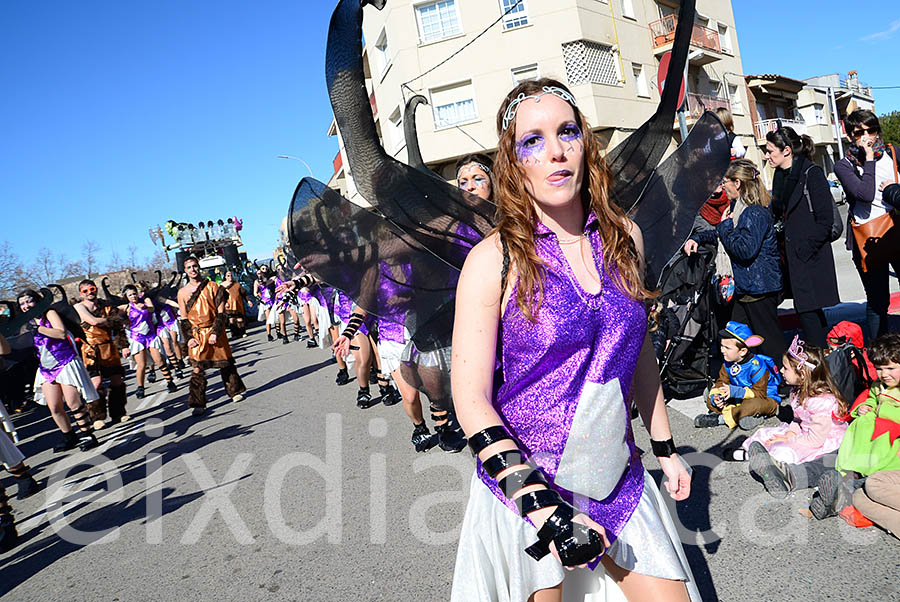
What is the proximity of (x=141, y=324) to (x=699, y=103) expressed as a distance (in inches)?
1045

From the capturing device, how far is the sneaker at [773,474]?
11.3 feet

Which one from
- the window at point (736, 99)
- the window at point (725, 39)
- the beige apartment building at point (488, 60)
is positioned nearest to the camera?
the beige apartment building at point (488, 60)

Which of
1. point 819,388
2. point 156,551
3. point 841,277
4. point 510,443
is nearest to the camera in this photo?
point 510,443

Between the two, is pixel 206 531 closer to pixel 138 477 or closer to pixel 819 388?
pixel 138 477

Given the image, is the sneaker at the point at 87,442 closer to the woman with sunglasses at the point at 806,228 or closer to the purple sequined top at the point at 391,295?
the purple sequined top at the point at 391,295

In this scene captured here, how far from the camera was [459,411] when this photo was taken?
5.19 ft

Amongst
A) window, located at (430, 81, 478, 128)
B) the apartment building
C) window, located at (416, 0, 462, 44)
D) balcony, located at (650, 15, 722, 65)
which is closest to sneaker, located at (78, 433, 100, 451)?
window, located at (430, 81, 478, 128)

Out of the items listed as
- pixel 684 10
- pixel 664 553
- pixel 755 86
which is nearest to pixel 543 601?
pixel 664 553

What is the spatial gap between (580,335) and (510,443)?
0.35 meters

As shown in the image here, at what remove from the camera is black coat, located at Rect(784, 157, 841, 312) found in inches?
176

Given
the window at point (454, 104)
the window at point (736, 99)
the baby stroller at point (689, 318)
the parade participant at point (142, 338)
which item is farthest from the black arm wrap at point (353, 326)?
A: the window at point (736, 99)

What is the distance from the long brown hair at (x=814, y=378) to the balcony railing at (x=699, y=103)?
25.5m

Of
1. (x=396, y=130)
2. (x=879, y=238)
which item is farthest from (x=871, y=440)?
(x=396, y=130)

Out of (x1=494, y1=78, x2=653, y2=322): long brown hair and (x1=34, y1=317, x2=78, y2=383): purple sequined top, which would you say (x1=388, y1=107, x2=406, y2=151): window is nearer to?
(x1=34, y1=317, x2=78, y2=383): purple sequined top
